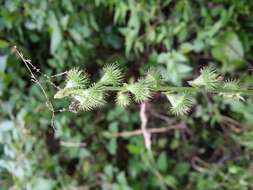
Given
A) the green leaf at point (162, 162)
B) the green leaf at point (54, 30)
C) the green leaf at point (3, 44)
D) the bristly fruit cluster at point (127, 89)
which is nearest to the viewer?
the bristly fruit cluster at point (127, 89)

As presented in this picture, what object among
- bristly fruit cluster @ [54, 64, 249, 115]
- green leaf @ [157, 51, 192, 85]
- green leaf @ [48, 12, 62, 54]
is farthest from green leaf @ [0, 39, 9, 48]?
bristly fruit cluster @ [54, 64, 249, 115]

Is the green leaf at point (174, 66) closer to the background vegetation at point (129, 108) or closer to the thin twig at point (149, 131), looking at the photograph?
the background vegetation at point (129, 108)

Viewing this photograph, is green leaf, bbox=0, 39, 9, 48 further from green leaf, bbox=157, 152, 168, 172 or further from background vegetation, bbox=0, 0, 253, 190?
green leaf, bbox=157, 152, 168, 172

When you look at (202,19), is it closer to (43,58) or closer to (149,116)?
(149,116)

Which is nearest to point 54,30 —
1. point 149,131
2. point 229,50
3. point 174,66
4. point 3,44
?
point 3,44

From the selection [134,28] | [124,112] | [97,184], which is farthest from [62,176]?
[134,28]

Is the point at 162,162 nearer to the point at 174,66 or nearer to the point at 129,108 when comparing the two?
the point at 129,108

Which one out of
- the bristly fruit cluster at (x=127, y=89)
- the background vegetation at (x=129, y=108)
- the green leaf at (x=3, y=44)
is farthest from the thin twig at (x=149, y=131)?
the bristly fruit cluster at (x=127, y=89)
